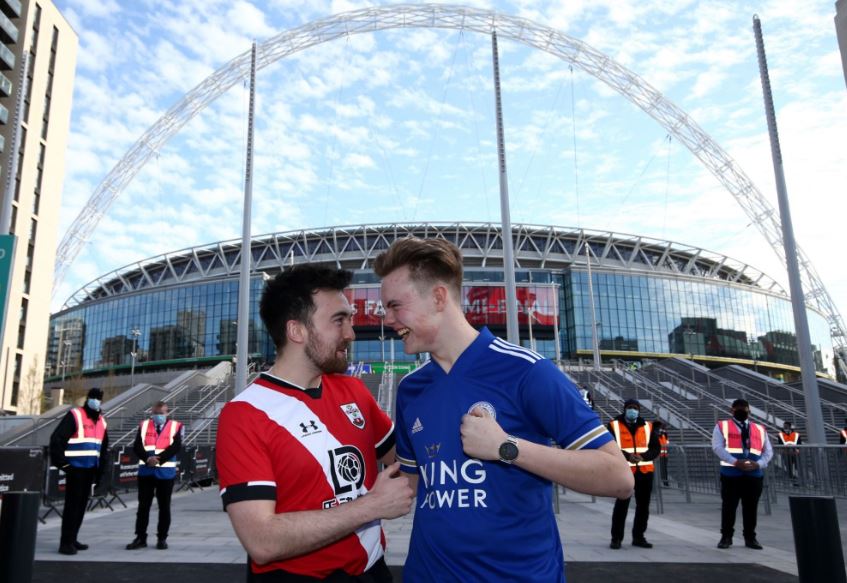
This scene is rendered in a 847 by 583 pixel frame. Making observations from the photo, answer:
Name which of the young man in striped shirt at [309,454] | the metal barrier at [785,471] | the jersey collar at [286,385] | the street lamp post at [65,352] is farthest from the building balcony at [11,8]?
the jersey collar at [286,385]

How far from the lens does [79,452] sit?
8836 mm

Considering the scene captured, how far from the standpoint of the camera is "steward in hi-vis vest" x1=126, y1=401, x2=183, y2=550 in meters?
8.98

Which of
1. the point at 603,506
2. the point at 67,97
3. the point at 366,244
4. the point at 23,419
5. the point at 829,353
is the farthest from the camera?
the point at 829,353

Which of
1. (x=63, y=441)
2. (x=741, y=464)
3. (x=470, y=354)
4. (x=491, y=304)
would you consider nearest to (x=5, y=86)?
(x=491, y=304)

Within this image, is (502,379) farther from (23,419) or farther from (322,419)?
(23,419)

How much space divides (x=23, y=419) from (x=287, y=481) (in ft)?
105

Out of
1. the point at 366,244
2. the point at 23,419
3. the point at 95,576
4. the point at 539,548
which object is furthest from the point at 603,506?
the point at 366,244

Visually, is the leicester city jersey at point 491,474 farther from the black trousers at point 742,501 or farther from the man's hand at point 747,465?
the man's hand at point 747,465

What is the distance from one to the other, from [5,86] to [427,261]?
62533mm

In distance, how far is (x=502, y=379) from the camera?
2.32 meters

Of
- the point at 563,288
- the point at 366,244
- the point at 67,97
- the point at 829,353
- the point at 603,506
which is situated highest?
the point at 67,97

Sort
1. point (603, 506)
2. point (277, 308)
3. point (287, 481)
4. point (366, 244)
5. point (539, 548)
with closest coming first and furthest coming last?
point (539, 548) → point (287, 481) → point (277, 308) → point (603, 506) → point (366, 244)

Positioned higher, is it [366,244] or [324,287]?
[366,244]

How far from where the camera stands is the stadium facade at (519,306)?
240ft
